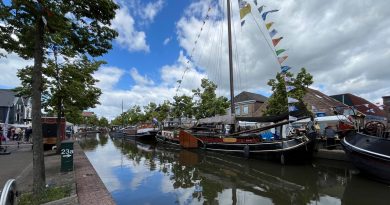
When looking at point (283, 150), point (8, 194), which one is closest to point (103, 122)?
point (283, 150)

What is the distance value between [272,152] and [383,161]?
6.62 m

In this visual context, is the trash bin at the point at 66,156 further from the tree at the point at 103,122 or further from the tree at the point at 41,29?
the tree at the point at 103,122

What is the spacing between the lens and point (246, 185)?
11.6 metres

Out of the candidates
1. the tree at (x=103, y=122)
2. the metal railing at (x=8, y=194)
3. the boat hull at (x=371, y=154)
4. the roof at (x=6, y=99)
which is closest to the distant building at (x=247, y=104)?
the boat hull at (x=371, y=154)

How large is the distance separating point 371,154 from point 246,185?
496 centimetres

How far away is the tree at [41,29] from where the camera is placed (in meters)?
7.21

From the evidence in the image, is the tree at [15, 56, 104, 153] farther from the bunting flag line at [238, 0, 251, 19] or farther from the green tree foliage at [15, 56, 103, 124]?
the bunting flag line at [238, 0, 251, 19]

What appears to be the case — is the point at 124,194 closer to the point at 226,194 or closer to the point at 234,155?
the point at 226,194

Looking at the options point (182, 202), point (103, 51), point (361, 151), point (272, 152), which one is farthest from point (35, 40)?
point (272, 152)

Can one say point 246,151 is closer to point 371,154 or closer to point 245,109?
point 371,154

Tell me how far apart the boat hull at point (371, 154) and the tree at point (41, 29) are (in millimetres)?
10332

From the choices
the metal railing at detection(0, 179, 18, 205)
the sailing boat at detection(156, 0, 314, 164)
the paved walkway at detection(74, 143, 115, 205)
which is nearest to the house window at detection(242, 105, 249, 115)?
the sailing boat at detection(156, 0, 314, 164)

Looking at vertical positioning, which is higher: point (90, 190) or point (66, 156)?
point (66, 156)

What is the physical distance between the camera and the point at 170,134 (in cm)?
3167
